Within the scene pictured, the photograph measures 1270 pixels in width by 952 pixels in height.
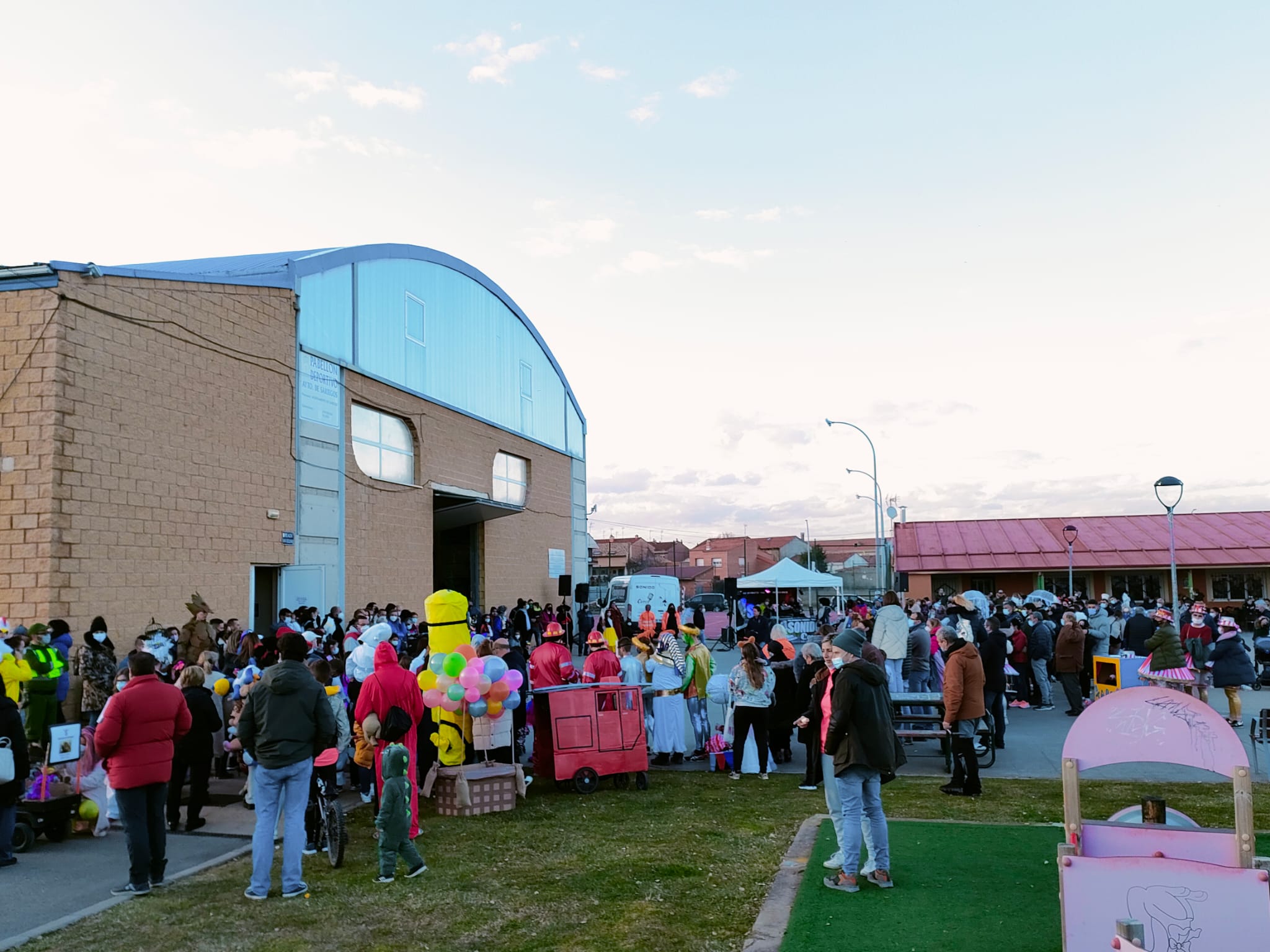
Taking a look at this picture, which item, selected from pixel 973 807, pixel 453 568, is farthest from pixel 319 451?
pixel 973 807

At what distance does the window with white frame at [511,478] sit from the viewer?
28.9 metres

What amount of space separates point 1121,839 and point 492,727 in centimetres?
650

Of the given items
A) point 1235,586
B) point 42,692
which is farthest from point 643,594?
point 1235,586

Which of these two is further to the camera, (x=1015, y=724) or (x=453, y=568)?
(x=453, y=568)

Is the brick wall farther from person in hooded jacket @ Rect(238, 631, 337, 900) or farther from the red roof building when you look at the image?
the red roof building

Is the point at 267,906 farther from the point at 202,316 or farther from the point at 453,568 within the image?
the point at 453,568

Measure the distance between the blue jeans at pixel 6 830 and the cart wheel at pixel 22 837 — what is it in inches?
15.9

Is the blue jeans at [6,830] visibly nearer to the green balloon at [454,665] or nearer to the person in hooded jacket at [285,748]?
the person in hooded jacket at [285,748]

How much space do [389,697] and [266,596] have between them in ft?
36.9

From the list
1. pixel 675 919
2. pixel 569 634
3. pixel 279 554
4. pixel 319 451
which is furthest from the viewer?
pixel 569 634

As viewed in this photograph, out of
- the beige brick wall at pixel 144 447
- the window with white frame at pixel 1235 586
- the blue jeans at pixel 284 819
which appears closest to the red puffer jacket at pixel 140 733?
the blue jeans at pixel 284 819

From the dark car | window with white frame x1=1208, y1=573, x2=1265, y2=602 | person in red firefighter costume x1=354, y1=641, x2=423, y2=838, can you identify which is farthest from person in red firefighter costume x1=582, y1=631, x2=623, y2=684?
window with white frame x1=1208, y1=573, x2=1265, y2=602

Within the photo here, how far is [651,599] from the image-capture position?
29.5 meters

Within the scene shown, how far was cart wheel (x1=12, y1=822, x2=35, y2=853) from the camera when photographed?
25.2ft
